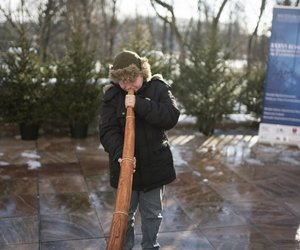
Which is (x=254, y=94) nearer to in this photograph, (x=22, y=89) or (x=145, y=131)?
(x=22, y=89)

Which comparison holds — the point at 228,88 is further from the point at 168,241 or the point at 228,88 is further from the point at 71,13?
the point at 71,13

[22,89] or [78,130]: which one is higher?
[22,89]

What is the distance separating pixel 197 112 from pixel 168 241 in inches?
195

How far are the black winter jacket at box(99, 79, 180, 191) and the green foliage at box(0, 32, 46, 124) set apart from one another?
5.01m

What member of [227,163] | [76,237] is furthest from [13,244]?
[227,163]

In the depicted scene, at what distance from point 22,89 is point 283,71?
452 centimetres

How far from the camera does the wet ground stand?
4113 millimetres

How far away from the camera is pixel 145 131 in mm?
3227

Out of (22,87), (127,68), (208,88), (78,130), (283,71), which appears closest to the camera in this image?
(127,68)

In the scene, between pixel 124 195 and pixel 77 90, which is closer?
pixel 124 195

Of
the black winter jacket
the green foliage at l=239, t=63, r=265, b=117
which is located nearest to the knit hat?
the black winter jacket

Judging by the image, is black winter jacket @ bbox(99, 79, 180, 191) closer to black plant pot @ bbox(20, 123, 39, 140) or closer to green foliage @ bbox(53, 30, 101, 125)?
green foliage @ bbox(53, 30, 101, 125)

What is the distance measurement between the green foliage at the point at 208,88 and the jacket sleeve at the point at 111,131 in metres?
5.53

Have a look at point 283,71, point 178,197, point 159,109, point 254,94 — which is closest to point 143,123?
point 159,109
